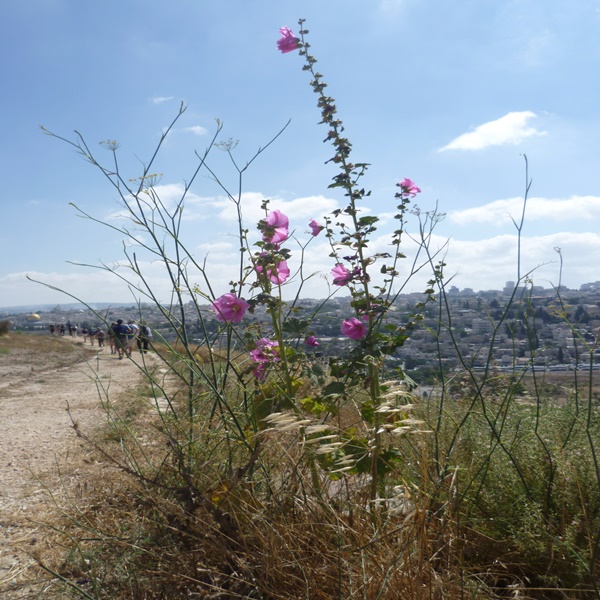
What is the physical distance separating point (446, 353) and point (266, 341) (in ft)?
3.13

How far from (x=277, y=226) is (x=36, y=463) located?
3365 millimetres

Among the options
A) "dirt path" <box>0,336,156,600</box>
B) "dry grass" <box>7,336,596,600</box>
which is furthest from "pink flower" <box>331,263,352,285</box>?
"dirt path" <box>0,336,156,600</box>

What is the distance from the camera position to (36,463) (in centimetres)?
434

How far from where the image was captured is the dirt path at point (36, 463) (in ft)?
7.85

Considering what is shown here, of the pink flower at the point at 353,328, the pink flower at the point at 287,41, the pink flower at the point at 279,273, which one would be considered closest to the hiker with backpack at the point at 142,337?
the pink flower at the point at 279,273

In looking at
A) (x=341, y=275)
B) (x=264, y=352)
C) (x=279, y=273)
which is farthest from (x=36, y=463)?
(x=341, y=275)

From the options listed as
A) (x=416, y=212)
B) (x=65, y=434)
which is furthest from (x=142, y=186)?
(x=65, y=434)

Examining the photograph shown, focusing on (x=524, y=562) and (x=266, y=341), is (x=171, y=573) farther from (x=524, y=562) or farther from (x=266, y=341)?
(x=524, y=562)

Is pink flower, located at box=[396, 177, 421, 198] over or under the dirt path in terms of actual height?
over

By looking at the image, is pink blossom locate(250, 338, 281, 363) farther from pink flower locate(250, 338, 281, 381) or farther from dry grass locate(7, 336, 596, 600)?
dry grass locate(7, 336, 596, 600)

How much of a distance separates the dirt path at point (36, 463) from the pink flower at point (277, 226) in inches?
32.9

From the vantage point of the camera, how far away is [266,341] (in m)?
2.19

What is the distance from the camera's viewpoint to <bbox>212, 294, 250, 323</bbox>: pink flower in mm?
2062

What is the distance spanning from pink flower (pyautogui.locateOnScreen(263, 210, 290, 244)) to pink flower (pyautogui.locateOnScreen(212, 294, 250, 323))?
0.27 meters
